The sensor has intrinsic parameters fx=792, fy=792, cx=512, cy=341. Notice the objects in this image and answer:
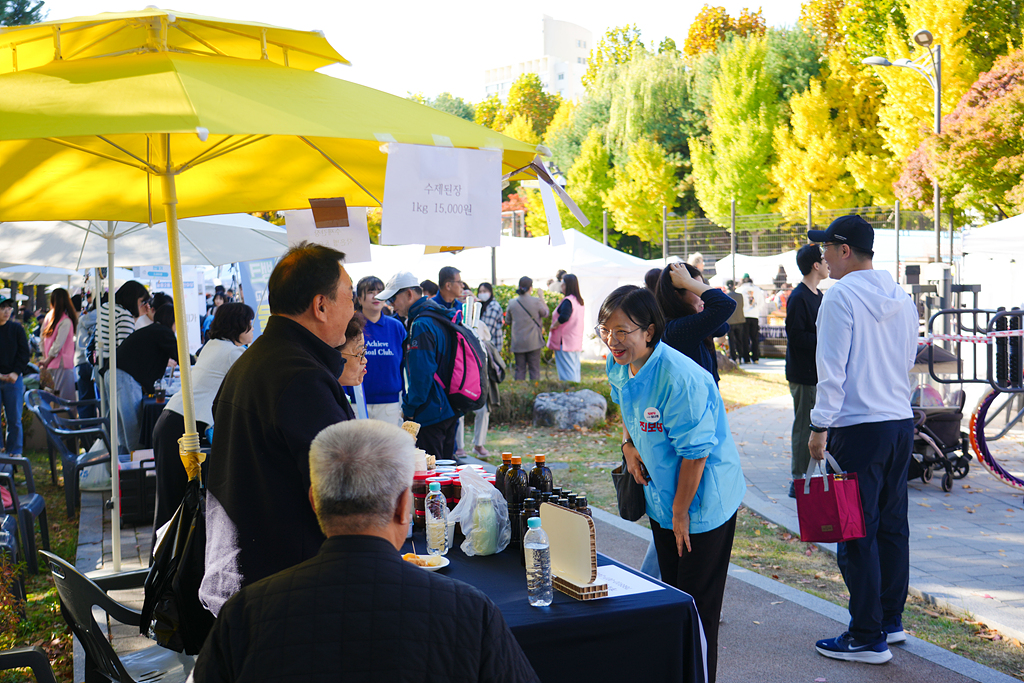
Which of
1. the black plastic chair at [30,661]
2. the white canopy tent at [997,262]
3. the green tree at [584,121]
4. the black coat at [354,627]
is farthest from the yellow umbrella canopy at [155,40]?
the green tree at [584,121]

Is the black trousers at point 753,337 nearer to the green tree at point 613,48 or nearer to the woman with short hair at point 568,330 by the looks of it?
the woman with short hair at point 568,330

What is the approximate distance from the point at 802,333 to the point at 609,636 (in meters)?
4.87

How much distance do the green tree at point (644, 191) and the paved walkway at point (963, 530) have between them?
3165cm

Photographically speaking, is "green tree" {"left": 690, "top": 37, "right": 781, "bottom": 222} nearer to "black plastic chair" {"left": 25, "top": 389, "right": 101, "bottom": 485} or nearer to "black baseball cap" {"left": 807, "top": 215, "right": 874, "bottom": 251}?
"black plastic chair" {"left": 25, "top": 389, "right": 101, "bottom": 485}

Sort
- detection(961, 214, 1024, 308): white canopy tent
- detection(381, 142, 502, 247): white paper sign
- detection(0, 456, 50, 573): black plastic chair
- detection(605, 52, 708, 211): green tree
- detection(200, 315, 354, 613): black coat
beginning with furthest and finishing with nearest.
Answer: detection(605, 52, 708, 211): green tree, detection(961, 214, 1024, 308): white canopy tent, detection(0, 456, 50, 573): black plastic chair, detection(381, 142, 502, 247): white paper sign, detection(200, 315, 354, 613): black coat

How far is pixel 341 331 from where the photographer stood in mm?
2650

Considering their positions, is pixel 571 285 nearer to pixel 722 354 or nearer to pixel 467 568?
pixel 722 354

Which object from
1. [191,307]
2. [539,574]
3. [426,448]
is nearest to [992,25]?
[191,307]

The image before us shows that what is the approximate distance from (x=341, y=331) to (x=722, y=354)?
619 inches

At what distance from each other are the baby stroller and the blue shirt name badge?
4984mm

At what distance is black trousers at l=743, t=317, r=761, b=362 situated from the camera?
62.8 ft

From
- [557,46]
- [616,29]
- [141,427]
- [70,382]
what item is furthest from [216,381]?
[557,46]

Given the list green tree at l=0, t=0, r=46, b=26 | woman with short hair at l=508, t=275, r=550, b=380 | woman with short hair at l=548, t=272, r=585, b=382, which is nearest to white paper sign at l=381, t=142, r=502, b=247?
green tree at l=0, t=0, r=46, b=26

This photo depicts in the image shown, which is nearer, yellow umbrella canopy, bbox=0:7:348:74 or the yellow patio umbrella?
the yellow patio umbrella
